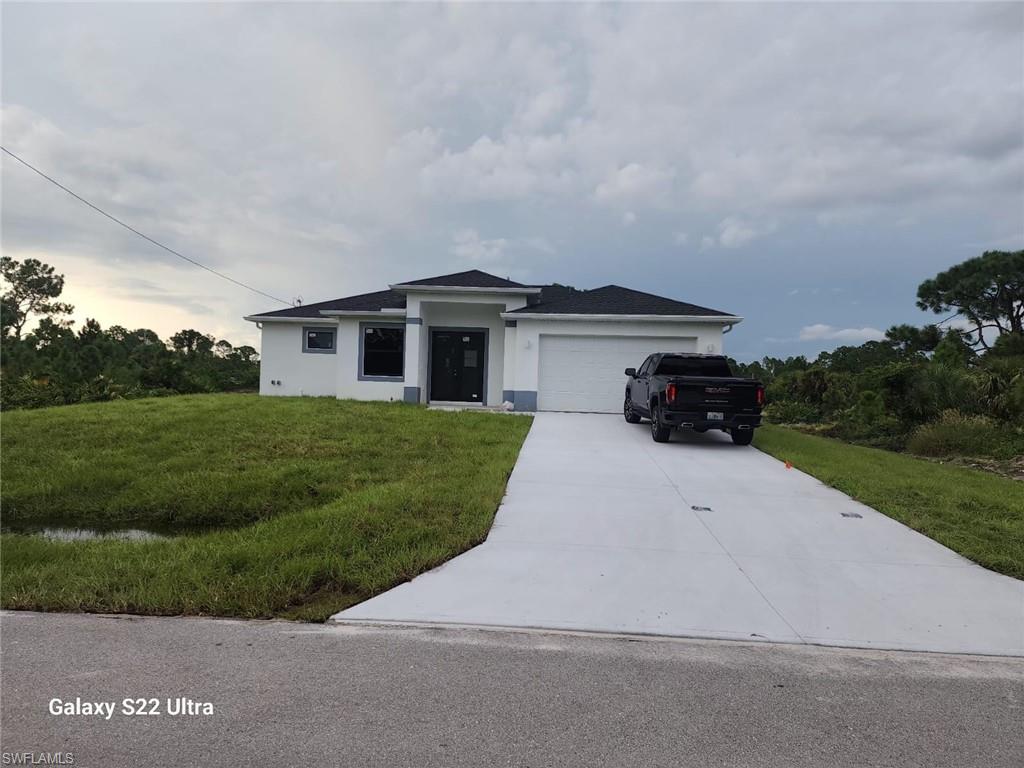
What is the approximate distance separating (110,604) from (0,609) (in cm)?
77

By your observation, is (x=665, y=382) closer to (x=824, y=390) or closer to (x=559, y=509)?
(x=559, y=509)

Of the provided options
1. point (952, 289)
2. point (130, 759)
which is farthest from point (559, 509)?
point (952, 289)

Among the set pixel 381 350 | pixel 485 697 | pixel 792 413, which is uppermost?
pixel 381 350

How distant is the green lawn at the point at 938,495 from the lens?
21.1ft

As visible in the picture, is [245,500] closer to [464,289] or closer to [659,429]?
[659,429]

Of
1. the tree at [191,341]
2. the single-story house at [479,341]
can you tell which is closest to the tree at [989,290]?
the single-story house at [479,341]

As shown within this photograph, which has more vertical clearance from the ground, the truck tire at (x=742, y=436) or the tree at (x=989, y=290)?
the tree at (x=989, y=290)

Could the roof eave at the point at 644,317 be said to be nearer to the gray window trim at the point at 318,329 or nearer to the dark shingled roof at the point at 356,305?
the dark shingled roof at the point at 356,305

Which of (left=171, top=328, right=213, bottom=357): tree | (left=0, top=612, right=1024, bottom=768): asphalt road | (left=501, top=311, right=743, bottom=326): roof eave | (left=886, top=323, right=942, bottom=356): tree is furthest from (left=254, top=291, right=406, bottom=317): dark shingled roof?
(left=171, top=328, right=213, bottom=357): tree

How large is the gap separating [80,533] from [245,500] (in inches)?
70.7

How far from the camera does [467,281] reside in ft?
60.5

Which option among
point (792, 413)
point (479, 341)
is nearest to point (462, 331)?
point (479, 341)

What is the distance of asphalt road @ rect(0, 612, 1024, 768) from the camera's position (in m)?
2.87

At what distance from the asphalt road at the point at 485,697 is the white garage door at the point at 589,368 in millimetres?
13379
